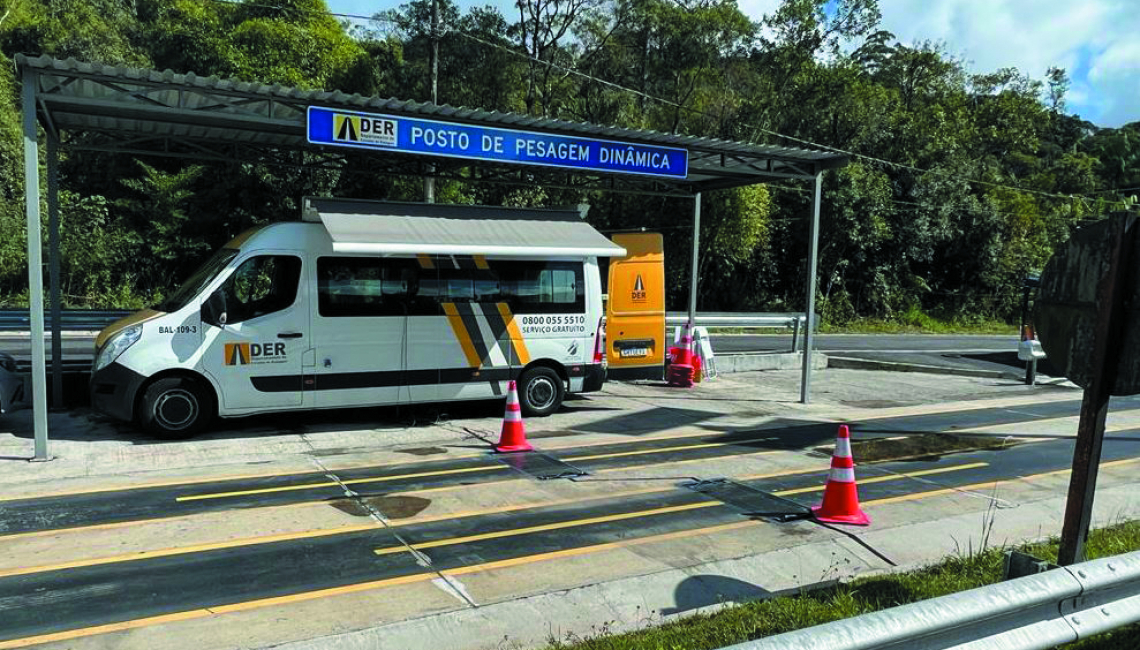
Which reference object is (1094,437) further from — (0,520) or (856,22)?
(856,22)

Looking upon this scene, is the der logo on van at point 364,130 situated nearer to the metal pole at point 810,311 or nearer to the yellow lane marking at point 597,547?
the yellow lane marking at point 597,547

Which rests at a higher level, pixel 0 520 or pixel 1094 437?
pixel 1094 437

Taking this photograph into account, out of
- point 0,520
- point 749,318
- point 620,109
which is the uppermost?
point 620,109

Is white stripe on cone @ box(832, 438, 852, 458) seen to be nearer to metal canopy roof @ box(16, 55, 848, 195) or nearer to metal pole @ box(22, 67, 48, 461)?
metal canopy roof @ box(16, 55, 848, 195)

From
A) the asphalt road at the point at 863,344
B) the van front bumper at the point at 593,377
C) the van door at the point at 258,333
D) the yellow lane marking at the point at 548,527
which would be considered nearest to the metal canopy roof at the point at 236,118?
the van door at the point at 258,333

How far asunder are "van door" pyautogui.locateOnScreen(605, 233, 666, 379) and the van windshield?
6.46 meters

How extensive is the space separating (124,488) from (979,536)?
288 inches

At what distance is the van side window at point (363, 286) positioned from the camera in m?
9.54

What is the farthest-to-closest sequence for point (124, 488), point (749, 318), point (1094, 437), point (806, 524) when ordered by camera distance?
point (749, 318), point (124, 488), point (806, 524), point (1094, 437)

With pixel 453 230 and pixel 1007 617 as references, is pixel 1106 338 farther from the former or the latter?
pixel 453 230

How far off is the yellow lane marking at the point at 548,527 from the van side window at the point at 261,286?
476 centimetres

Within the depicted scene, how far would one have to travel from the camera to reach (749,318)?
1833 centimetres

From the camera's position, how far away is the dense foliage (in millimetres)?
29703

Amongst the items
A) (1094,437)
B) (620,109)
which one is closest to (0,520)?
(1094,437)
